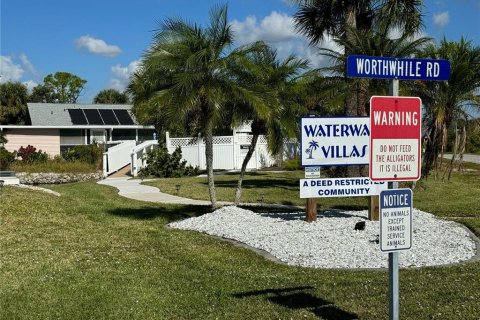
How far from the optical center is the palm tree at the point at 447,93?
1416 centimetres

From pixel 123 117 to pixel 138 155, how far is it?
1035 centimetres

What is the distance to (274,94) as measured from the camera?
1265 cm

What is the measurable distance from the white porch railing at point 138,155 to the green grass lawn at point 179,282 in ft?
49.7

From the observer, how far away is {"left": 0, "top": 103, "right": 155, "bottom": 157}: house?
115ft

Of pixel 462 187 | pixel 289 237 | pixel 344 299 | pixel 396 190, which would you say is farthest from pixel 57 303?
pixel 462 187

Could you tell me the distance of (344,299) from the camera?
5.82 m

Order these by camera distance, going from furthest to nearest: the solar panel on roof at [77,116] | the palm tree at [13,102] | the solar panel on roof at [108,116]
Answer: the palm tree at [13,102] < the solar panel on roof at [108,116] < the solar panel on roof at [77,116]

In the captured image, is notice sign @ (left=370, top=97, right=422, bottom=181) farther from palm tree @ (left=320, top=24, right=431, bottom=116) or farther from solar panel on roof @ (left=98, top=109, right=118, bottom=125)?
solar panel on roof @ (left=98, top=109, right=118, bottom=125)

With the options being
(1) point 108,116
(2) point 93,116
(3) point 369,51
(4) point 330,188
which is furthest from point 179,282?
(1) point 108,116

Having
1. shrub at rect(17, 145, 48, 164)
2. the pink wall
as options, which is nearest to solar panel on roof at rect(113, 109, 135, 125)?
the pink wall

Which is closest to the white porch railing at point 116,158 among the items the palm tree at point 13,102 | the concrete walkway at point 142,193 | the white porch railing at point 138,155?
the white porch railing at point 138,155

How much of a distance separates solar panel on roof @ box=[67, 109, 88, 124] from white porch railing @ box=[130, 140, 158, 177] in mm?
8669

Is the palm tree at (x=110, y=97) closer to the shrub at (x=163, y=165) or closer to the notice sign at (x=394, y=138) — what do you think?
the shrub at (x=163, y=165)

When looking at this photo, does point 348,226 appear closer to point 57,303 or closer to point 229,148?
point 57,303
